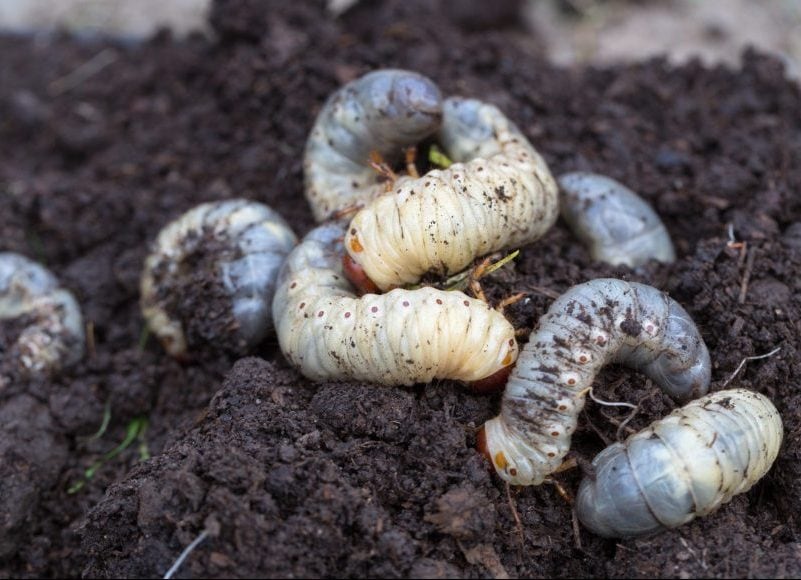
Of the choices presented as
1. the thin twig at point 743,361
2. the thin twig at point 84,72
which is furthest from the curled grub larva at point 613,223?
the thin twig at point 84,72

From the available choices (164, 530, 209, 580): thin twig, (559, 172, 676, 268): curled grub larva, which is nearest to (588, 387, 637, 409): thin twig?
(559, 172, 676, 268): curled grub larva

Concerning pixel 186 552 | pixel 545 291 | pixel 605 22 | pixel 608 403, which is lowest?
pixel 605 22

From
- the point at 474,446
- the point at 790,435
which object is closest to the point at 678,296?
the point at 790,435

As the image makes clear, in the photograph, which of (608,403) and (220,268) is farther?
(220,268)

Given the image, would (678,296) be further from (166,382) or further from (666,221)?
(166,382)

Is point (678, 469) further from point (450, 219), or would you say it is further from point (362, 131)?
point (362, 131)

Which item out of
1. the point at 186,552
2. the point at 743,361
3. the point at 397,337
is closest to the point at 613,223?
the point at 743,361

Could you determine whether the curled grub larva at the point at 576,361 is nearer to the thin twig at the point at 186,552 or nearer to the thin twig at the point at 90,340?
the thin twig at the point at 186,552

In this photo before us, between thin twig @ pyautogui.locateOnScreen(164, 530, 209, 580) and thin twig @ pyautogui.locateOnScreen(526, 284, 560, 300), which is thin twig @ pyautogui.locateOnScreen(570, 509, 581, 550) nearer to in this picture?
thin twig @ pyautogui.locateOnScreen(526, 284, 560, 300)
